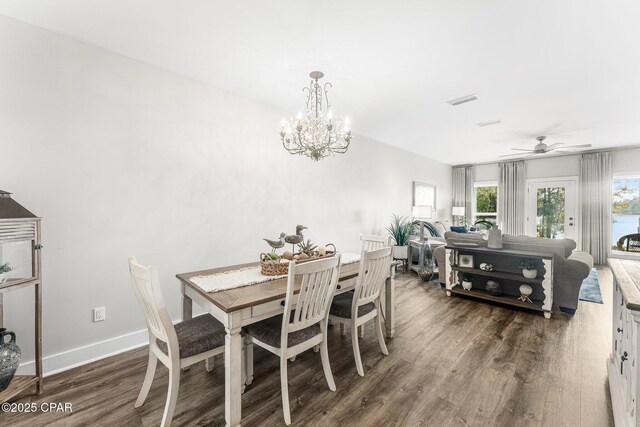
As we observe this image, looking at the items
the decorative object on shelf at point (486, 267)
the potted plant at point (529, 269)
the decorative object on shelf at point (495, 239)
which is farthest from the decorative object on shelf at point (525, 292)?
the decorative object on shelf at point (495, 239)

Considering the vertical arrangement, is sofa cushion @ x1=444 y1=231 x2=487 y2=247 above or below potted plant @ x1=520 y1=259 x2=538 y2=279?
above

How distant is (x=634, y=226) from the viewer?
591cm

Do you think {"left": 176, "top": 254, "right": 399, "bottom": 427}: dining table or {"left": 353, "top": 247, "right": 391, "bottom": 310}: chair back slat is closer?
{"left": 176, "top": 254, "right": 399, "bottom": 427}: dining table

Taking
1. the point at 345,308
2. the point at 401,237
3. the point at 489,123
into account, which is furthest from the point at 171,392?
the point at 489,123

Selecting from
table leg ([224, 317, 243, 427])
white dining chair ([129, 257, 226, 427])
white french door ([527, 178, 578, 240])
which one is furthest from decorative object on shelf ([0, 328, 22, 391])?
white french door ([527, 178, 578, 240])

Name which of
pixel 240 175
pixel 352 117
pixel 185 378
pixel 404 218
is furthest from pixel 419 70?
pixel 404 218

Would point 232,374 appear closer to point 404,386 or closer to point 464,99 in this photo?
point 404,386

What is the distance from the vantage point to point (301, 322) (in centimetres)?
172

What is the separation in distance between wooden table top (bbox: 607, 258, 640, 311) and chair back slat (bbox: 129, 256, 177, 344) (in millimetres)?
2167

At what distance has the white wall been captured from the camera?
1995mm

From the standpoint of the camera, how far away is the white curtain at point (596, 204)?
601cm

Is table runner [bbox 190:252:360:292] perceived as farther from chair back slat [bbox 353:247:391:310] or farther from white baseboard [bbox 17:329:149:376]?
white baseboard [bbox 17:329:149:376]

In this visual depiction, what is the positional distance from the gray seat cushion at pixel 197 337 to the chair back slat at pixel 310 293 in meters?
0.44

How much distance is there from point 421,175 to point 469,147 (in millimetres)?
1205
